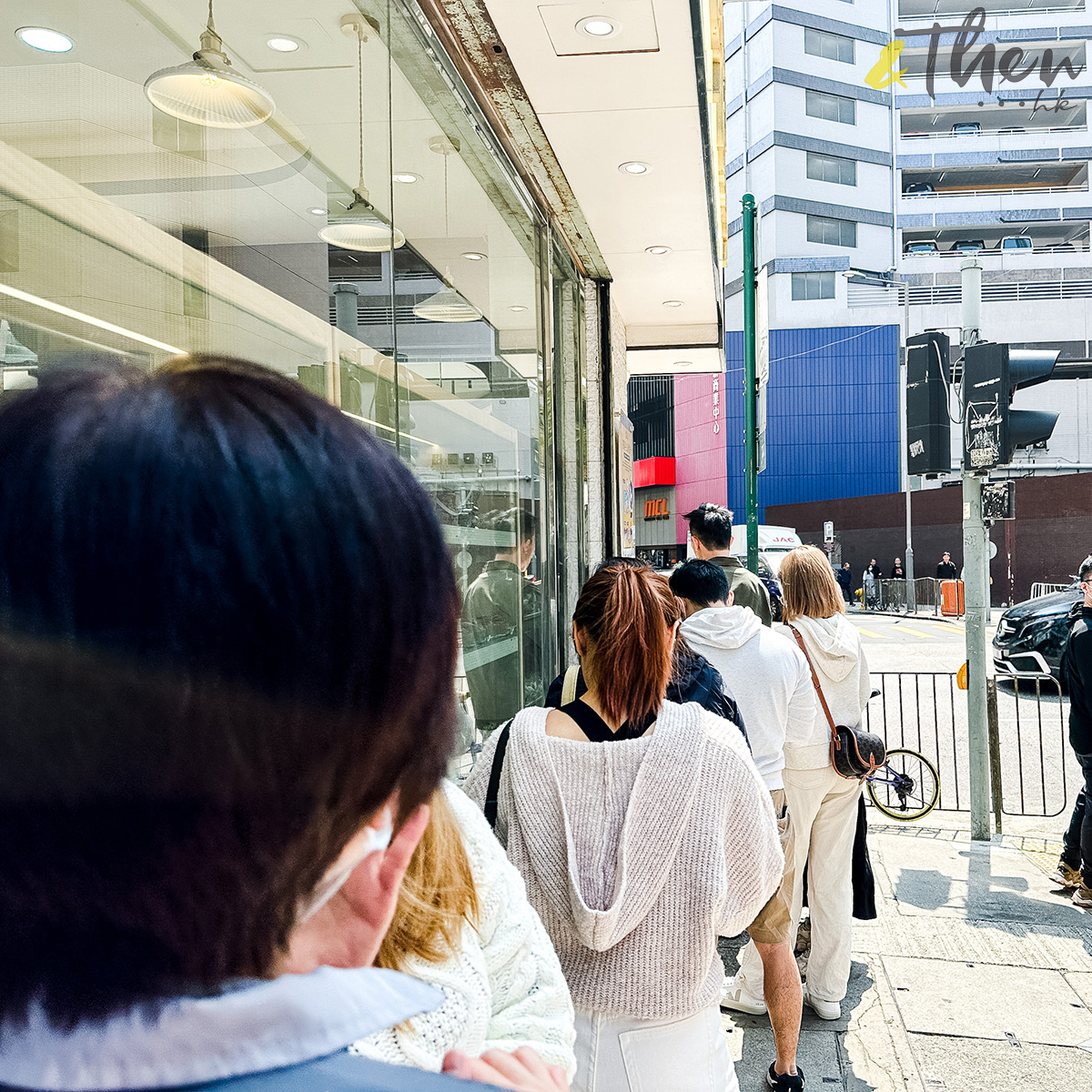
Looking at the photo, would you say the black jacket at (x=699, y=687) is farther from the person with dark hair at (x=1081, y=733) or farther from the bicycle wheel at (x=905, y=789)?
the bicycle wheel at (x=905, y=789)

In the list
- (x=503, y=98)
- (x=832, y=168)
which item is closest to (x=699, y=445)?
(x=832, y=168)

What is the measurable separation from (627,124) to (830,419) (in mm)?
36227

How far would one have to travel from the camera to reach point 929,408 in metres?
7.05

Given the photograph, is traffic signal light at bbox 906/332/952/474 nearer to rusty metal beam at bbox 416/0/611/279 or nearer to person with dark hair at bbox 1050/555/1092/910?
person with dark hair at bbox 1050/555/1092/910

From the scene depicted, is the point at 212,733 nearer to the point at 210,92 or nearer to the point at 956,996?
the point at 210,92

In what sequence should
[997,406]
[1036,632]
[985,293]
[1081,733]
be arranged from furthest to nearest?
[985,293]
[1036,632]
[997,406]
[1081,733]

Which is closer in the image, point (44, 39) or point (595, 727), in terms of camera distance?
point (44, 39)

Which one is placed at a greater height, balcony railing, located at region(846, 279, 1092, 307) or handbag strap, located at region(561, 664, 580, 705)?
balcony railing, located at region(846, 279, 1092, 307)

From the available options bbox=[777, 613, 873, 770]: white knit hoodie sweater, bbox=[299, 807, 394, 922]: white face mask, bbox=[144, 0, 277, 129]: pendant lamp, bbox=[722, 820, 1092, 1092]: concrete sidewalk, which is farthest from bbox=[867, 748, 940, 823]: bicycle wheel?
bbox=[299, 807, 394, 922]: white face mask

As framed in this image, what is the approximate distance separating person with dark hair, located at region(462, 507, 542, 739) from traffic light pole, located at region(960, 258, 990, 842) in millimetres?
2949

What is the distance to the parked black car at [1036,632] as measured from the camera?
12.3 metres

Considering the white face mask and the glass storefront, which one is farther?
the glass storefront

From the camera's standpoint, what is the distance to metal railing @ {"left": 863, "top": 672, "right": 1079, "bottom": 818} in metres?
7.76

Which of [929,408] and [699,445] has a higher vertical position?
[699,445]
